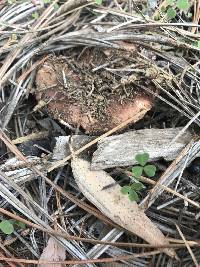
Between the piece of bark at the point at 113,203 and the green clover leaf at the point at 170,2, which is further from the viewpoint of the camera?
the green clover leaf at the point at 170,2

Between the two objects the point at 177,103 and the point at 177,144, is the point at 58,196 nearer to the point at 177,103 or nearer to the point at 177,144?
the point at 177,144

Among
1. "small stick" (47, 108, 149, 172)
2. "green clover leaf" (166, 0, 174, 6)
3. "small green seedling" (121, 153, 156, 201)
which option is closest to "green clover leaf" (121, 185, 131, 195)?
"small green seedling" (121, 153, 156, 201)

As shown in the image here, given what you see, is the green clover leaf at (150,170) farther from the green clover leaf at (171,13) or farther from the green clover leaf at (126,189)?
the green clover leaf at (171,13)

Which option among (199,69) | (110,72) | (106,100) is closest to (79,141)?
Answer: (106,100)

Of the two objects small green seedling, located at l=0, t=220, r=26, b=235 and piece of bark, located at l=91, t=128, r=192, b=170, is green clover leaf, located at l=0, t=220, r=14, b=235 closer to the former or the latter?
small green seedling, located at l=0, t=220, r=26, b=235

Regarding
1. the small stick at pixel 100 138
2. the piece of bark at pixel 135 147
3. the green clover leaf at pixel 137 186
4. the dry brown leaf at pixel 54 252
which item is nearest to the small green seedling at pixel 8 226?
the dry brown leaf at pixel 54 252
